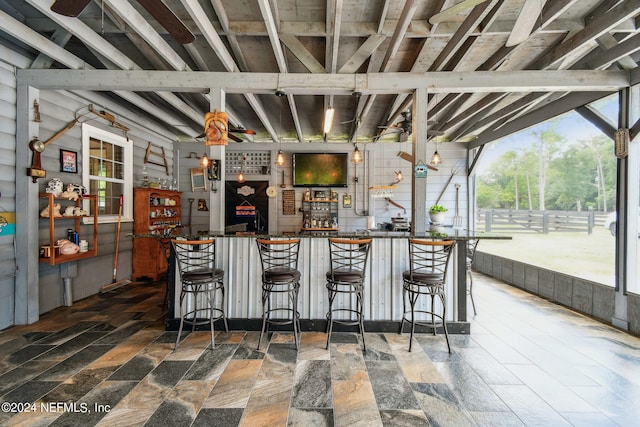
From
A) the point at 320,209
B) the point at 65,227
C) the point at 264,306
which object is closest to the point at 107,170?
the point at 65,227

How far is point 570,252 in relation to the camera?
4328 mm

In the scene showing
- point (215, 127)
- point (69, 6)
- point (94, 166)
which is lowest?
point (94, 166)

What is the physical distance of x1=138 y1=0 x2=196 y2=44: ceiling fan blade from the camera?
178 cm

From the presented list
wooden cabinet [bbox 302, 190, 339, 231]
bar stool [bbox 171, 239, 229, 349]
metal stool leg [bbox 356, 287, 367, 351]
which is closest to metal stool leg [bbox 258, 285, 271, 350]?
bar stool [bbox 171, 239, 229, 349]

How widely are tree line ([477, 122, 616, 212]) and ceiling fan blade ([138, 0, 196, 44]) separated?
17.2ft

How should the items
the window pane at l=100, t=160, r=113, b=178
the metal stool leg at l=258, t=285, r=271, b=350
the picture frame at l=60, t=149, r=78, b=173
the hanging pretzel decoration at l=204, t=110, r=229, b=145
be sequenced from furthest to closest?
the window pane at l=100, t=160, r=113, b=178, the picture frame at l=60, t=149, r=78, b=173, the hanging pretzel decoration at l=204, t=110, r=229, b=145, the metal stool leg at l=258, t=285, r=271, b=350

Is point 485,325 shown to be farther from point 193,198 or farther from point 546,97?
point 193,198

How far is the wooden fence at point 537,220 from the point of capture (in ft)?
13.5

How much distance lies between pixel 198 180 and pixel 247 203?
56.6 inches

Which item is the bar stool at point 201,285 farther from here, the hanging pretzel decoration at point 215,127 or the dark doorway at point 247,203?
the dark doorway at point 247,203

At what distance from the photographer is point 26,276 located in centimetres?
315

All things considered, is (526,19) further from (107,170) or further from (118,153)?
(118,153)

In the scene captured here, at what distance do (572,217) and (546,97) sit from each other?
6.74 ft

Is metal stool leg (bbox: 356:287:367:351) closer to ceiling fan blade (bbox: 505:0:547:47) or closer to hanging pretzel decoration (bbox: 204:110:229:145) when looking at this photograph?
hanging pretzel decoration (bbox: 204:110:229:145)
